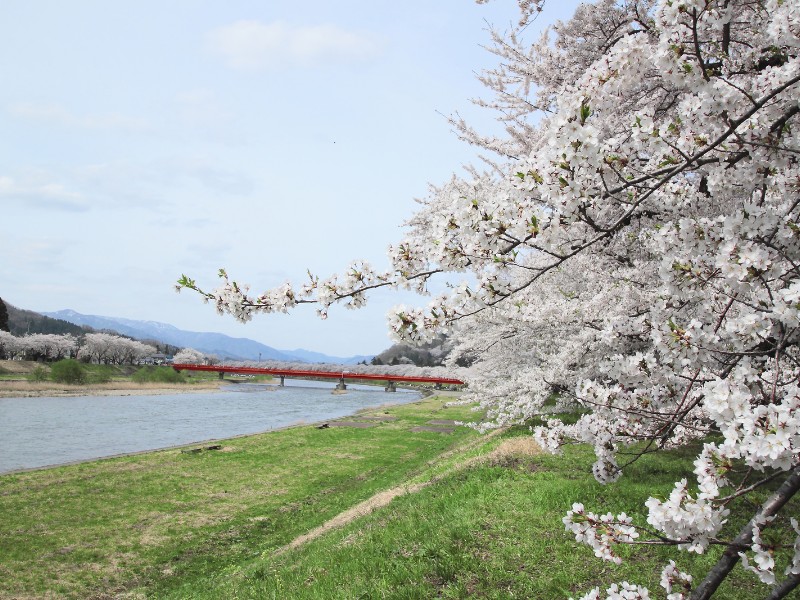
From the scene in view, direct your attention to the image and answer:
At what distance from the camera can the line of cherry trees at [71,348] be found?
8312 cm

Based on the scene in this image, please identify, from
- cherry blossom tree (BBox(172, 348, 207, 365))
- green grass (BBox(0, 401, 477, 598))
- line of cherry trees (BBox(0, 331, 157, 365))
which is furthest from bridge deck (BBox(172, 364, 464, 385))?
green grass (BBox(0, 401, 477, 598))

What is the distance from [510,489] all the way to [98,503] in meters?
11.2

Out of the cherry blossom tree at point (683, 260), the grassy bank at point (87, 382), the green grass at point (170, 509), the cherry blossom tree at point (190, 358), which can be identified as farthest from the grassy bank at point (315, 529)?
the cherry blossom tree at point (190, 358)

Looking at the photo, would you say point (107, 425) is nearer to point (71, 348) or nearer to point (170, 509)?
point (170, 509)

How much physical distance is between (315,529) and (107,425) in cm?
2713

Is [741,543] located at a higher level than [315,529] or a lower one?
higher

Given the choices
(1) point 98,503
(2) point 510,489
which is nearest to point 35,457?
(1) point 98,503

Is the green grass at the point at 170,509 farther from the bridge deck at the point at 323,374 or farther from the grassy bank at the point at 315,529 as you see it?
the bridge deck at the point at 323,374

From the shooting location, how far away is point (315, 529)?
11.3 metres

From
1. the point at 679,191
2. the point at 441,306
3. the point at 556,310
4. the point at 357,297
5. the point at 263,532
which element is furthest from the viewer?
the point at 263,532

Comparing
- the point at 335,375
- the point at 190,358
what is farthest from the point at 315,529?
the point at 190,358

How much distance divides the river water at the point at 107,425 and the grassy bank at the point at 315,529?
6.09 metres

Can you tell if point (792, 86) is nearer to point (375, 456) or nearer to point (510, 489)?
point (510, 489)

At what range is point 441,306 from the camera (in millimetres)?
3977
